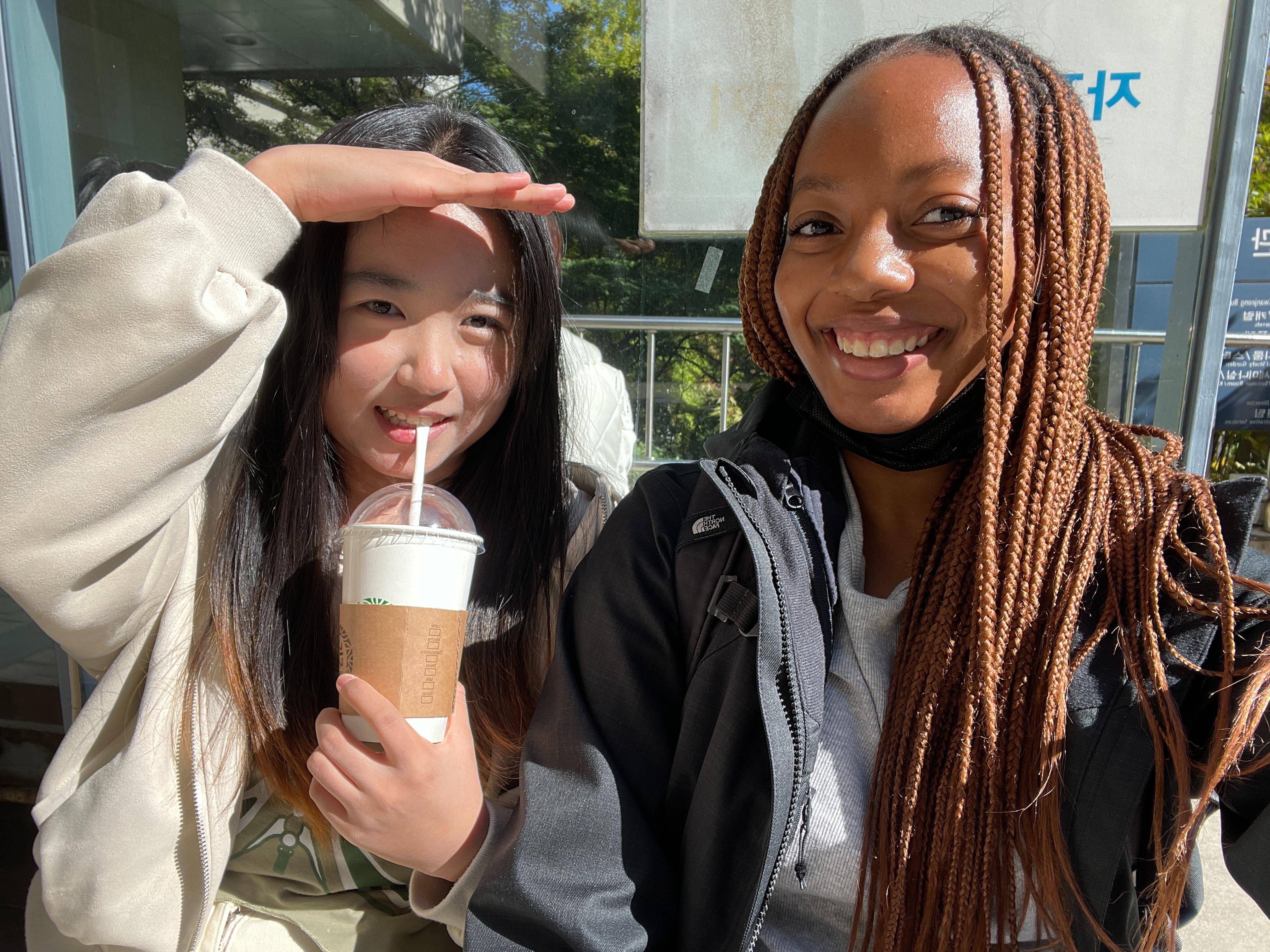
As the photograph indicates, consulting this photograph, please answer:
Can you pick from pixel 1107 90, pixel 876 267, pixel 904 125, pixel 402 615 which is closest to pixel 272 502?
pixel 402 615

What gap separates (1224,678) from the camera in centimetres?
108

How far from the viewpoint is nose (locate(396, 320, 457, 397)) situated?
142 cm

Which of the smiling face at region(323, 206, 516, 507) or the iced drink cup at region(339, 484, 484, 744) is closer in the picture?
the iced drink cup at region(339, 484, 484, 744)

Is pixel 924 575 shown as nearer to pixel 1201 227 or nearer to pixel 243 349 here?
pixel 243 349

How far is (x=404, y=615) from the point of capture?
1.19 meters

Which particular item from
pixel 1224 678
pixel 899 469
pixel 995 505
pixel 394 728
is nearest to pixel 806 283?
pixel 899 469

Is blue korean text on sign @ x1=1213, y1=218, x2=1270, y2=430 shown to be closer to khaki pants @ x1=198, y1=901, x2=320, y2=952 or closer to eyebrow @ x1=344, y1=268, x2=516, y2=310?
eyebrow @ x1=344, y1=268, x2=516, y2=310

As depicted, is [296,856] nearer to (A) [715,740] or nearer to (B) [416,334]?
(A) [715,740]


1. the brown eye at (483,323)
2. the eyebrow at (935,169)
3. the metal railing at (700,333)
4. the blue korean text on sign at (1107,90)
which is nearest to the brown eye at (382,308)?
the brown eye at (483,323)

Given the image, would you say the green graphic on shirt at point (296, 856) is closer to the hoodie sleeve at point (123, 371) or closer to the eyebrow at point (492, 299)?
the hoodie sleeve at point (123, 371)

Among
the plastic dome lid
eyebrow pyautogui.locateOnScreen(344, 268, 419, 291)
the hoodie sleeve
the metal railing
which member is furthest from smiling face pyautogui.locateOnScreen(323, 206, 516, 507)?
the metal railing

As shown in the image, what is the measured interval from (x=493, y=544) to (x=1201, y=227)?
6.84ft

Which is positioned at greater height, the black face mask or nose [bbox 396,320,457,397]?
nose [bbox 396,320,457,397]

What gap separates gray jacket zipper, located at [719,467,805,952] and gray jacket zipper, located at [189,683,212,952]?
0.89 meters
